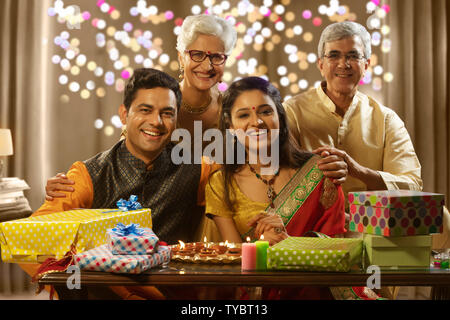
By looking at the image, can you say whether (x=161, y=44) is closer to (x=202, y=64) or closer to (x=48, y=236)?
(x=202, y=64)

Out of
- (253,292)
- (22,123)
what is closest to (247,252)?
(253,292)

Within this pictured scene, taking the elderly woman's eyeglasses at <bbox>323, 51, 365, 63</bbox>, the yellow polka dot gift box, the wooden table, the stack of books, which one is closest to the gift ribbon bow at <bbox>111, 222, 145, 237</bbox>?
the wooden table

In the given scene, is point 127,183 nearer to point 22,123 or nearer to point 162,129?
point 162,129

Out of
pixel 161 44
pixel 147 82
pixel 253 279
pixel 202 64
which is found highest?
pixel 161 44

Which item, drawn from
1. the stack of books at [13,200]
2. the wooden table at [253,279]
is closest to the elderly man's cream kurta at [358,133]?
Result: the wooden table at [253,279]

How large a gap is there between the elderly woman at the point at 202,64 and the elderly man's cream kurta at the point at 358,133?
39 cm

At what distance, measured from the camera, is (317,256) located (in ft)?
5.34

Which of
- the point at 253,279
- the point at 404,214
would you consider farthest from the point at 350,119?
the point at 253,279

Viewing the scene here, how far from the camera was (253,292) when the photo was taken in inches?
75.4

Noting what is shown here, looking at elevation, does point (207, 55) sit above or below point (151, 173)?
above

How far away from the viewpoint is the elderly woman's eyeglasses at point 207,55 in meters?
A: 2.64

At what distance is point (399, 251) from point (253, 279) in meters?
0.46

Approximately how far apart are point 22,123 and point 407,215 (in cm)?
303

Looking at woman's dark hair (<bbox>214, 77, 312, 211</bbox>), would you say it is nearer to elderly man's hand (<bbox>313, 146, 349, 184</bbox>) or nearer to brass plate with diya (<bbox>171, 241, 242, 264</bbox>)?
elderly man's hand (<bbox>313, 146, 349, 184</bbox>)
